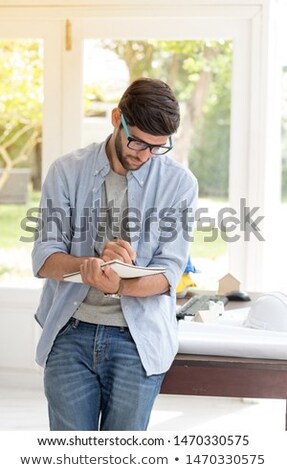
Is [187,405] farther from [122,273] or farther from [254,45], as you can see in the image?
[122,273]

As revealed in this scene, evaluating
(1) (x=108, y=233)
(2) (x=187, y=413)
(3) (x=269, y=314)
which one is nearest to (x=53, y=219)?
(1) (x=108, y=233)

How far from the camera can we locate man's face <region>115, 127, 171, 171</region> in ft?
7.19

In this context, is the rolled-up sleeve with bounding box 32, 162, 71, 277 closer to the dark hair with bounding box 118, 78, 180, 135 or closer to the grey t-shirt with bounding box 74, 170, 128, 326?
the grey t-shirt with bounding box 74, 170, 128, 326

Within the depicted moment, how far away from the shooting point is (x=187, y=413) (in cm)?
472

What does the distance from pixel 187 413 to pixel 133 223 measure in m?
2.65

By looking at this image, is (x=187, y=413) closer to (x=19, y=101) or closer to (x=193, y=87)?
(x=193, y=87)

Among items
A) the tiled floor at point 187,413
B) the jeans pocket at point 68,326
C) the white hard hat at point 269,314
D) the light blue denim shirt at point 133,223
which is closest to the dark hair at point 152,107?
the light blue denim shirt at point 133,223

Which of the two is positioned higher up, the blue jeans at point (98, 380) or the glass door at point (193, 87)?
the glass door at point (193, 87)

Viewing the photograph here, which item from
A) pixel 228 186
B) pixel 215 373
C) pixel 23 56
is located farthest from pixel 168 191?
pixel 23 56

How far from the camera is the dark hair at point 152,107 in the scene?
215 cm

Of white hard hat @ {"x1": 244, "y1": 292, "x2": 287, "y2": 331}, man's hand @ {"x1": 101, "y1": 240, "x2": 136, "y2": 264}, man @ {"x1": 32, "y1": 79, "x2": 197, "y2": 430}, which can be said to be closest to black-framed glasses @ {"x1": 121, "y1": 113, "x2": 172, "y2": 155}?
man @ {"x1": 32, "y1": 79, "x2": 197, "y2": 430}

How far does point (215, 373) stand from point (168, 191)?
581mm

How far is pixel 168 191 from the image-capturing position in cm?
229

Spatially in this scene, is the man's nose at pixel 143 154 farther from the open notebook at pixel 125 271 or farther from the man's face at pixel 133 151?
the open notebook at pixel 125 271
